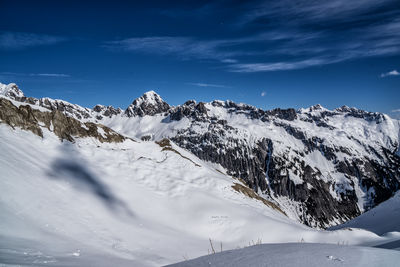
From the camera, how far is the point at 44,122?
74.6 feet

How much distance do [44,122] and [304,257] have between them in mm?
26234

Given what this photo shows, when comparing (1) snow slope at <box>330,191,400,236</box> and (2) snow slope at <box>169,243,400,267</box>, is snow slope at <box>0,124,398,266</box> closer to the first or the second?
(1) snow slope at <box>330,191,400,236</box>

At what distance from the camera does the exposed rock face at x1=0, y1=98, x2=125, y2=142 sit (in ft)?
59.6

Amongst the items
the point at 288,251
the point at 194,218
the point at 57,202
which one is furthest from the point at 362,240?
the point at 57,202

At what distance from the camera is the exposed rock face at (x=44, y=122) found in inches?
715

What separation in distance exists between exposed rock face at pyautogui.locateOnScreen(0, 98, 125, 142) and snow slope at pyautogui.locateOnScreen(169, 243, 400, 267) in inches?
807

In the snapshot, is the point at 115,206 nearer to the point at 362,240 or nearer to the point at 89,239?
the point at 89,239

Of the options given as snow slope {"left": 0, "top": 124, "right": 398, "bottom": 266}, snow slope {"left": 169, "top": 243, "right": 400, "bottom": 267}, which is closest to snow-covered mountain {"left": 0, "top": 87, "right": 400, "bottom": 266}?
snow slope {"left": 0, "top": 124, "right": 398, "bottom": 266}

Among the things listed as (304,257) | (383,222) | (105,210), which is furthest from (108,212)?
(383,222)

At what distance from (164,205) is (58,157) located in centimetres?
887

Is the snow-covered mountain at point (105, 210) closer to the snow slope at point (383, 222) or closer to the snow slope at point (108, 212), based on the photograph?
the snow slope at point (108, 212)

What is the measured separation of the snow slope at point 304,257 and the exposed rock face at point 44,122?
20.5 metres

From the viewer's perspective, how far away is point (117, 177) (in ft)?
56.5

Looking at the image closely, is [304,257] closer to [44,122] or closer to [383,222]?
[383,222]
